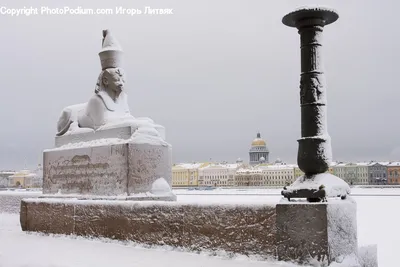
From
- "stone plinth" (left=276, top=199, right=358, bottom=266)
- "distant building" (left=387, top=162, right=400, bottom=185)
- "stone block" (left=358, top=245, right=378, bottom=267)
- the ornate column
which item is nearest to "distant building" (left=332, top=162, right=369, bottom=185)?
"distant building" (left=387, top=162, right=400, bottom=185)

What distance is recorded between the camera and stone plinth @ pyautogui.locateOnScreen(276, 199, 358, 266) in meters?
4.56

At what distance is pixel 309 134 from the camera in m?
5.03

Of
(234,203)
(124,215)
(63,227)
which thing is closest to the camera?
(234,203)

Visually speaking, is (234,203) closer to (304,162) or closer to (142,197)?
(304,162)

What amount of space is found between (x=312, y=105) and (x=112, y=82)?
516cm

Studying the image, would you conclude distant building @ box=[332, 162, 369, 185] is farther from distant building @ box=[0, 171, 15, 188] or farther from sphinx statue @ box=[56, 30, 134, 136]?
sphinx statue @ box=[56, 30, 134, 136]

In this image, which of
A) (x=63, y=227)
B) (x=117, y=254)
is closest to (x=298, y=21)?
(x=117, y=254)

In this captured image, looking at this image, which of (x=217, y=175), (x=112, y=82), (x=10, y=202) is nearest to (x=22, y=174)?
(x=217, y=175)

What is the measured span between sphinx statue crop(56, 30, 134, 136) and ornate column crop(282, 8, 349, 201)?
4536 millimetres

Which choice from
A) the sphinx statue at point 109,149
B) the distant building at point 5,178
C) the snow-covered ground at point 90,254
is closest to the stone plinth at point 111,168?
the sphinx statue at point 109,149

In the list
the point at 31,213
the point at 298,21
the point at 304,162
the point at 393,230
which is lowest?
the point at 393,230

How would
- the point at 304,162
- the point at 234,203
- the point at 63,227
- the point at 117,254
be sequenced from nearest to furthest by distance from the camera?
the point at 304,162
the point at 234,203
the point at 117,254
the point at 63,227

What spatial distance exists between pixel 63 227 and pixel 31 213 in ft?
3.50

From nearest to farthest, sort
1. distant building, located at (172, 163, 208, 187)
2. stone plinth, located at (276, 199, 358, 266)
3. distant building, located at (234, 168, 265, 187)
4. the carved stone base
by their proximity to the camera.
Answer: stone plinth, located at (276, 199, 358, 266) → the carved stone base → distant building, located at (234, 168, 265, 187) → distant building, located at (172, 163, 208, 187)
